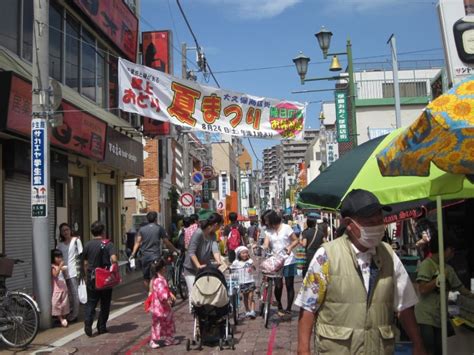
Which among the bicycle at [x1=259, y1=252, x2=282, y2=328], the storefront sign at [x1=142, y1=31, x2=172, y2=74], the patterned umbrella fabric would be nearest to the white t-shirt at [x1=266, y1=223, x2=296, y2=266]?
the bicycle at [x1=259, y1=252, x2=282, y2=328]

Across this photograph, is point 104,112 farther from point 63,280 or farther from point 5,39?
point 63,280

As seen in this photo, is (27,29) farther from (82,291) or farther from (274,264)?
(274,264)

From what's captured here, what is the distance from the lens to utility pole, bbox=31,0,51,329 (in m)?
8.62

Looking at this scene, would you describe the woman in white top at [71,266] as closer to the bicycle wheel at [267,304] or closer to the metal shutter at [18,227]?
the metal shutter at [18,227]

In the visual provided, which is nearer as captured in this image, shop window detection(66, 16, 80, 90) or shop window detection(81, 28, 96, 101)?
shop window detection(66, 16, 80, 90)

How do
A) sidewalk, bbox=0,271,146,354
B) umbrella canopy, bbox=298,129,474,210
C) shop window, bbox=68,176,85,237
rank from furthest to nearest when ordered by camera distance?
shop window, bbox=68,176,85,237, sidewalk, bbox=0,271,146,354, umbrella canopy, bbox=298,129,474,210

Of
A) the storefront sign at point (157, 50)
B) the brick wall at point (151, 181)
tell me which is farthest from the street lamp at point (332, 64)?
the brick wall at point (151, 181)

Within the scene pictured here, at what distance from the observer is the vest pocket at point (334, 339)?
3.07 m

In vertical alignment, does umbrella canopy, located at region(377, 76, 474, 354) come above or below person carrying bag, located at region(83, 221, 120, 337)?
above

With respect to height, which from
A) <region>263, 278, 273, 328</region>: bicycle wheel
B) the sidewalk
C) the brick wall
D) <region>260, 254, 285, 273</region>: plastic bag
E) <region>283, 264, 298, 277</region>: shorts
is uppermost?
the brick wall

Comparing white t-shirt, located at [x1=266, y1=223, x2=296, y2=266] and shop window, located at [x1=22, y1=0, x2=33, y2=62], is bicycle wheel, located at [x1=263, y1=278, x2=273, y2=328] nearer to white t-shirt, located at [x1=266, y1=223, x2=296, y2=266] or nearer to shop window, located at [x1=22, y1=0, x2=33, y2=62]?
white t-shirt, located at [x1=266, y1=223, x2=296, y2=266]

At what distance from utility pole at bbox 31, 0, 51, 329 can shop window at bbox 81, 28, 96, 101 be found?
5887mm

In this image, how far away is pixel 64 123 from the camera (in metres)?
11.7

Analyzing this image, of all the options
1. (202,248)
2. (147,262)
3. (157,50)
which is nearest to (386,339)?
(202,248)
